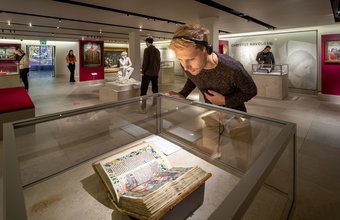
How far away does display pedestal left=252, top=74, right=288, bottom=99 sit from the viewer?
763 centimetres

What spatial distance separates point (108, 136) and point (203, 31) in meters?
2.71

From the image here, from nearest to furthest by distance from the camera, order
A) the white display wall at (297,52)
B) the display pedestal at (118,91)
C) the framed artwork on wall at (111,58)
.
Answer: the display pedestal at (118,91)
the white display wall at (297,52)
the framed artwork on wall at (111,58)

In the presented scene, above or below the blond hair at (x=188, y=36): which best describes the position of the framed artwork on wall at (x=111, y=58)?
above

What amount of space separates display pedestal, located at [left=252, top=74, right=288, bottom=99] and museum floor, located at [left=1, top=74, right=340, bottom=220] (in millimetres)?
432

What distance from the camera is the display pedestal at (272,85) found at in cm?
763

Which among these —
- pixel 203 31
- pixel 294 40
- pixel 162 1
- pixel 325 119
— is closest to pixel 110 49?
pixel 294 40

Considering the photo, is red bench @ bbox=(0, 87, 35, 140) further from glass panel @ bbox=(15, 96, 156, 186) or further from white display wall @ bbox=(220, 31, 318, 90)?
white display wall @ bbox=(220, 31, 318, 90)

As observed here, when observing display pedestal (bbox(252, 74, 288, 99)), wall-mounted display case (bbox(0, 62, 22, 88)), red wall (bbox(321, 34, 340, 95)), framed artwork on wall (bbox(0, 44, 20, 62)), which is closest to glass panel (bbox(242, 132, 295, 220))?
display pedestal (bbox(252, 74, 288, 99))

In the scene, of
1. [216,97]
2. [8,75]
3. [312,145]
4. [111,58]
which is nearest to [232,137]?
[216,97]

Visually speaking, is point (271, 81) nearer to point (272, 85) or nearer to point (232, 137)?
point (272, 85)

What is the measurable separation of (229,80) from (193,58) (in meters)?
0.34

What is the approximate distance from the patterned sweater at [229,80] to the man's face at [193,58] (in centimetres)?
13

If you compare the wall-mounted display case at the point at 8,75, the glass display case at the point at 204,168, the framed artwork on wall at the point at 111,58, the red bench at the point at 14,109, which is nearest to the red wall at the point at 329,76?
the glass display case at the point at 204,168

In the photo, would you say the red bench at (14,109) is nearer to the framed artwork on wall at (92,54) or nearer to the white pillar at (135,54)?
the white pillar at (135,54)
